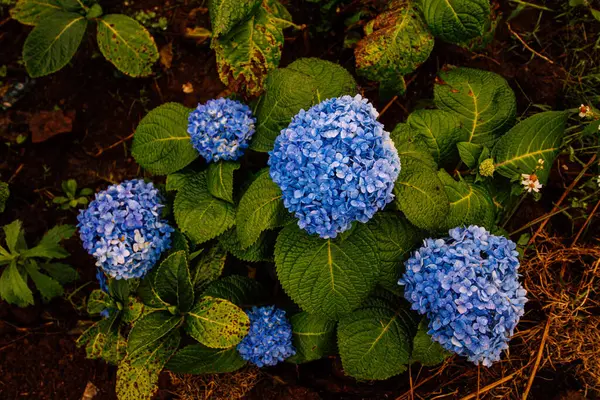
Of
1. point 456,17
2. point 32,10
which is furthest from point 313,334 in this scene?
point 32,10

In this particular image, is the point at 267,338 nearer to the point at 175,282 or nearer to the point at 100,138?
the point at 175,282

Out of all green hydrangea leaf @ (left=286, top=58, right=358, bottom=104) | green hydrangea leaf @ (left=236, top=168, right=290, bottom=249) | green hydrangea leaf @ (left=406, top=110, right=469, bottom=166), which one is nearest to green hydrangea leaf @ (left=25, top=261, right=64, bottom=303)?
green hydrangea leaf @ (left=236, top=168, right=290, bottom=249)

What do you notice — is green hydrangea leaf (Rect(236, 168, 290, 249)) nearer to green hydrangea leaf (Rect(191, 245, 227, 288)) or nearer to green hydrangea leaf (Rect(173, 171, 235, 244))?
green hydrangea leaf (Rect(173, 171, 235, 244))

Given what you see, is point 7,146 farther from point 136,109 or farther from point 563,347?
point 563,347

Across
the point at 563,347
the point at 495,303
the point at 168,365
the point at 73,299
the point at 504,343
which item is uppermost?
the point at 495,303

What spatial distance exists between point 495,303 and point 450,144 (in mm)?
759

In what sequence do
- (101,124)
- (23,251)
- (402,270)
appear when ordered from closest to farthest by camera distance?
(402,270)
(23,251)
(101,124)

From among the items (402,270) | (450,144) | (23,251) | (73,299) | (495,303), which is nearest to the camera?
(495,303)

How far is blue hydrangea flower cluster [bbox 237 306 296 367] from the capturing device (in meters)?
2.23

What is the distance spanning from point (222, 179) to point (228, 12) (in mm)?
710

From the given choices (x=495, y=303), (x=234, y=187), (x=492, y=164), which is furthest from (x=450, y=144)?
(x=234, y=187)

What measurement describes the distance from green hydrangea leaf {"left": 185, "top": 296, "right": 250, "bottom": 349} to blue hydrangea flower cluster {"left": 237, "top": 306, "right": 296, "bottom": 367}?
13 centimetres

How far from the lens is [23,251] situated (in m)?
2.61

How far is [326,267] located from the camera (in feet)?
6.60
